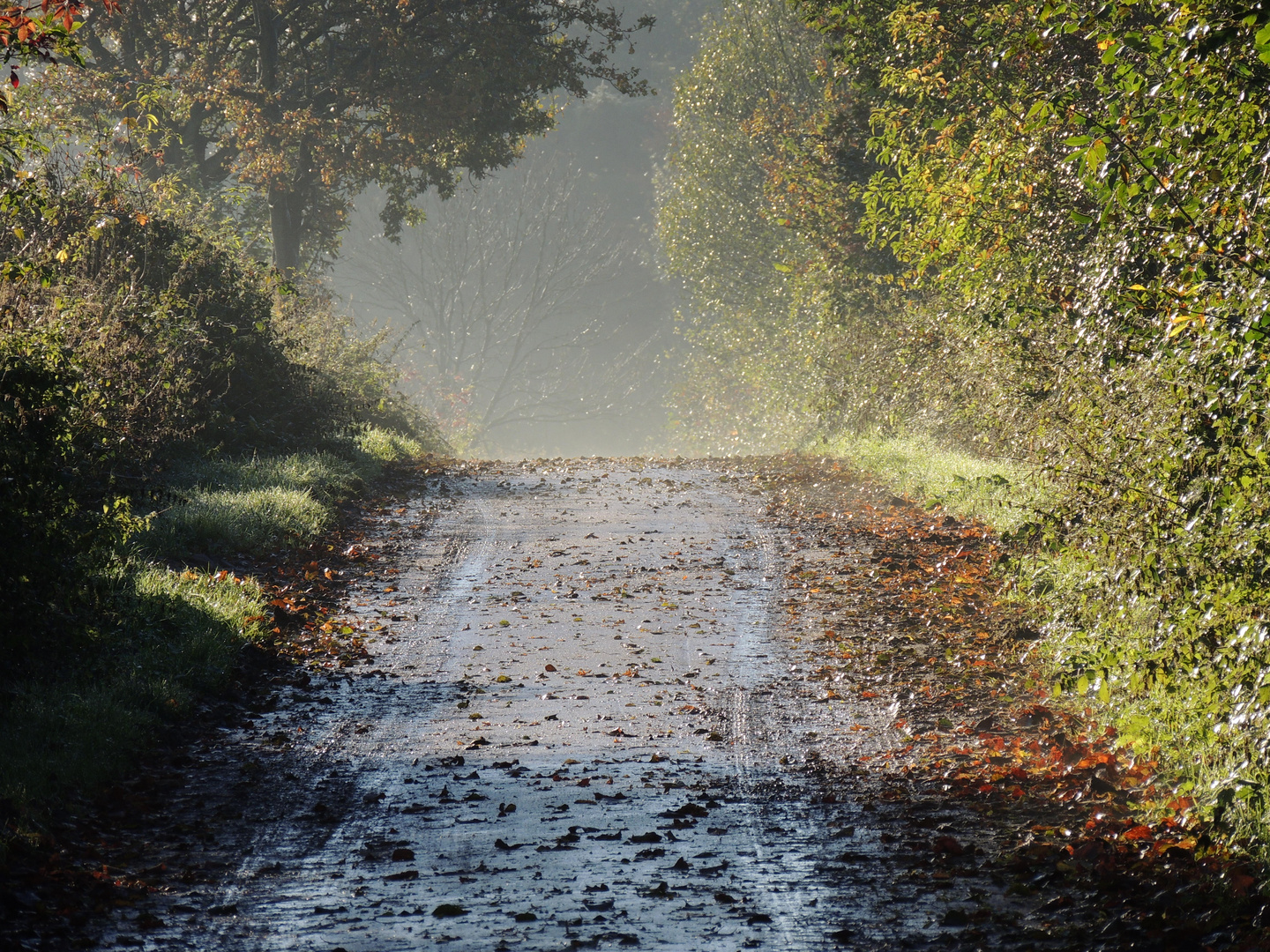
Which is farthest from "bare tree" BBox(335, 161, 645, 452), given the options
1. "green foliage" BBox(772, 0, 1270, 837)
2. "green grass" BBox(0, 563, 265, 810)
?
"green foliage" BBox(772, 0, 1270, 837)

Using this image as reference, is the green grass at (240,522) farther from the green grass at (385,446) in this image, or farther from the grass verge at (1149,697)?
the grass verge at (1149,697)

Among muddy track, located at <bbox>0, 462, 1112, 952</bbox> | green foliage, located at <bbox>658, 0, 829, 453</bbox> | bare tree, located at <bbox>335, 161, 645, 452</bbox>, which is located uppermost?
bare tree, located at <bbox>335, 161, 645, 452</bbox>

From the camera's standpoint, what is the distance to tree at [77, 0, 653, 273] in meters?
22.5

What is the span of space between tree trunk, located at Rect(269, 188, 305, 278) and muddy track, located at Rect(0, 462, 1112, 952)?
58.0 feet

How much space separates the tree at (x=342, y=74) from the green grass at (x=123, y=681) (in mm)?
15898

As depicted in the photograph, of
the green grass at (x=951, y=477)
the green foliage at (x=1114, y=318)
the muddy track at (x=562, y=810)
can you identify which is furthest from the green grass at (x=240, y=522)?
the green foliage at (x=1114, y=318)

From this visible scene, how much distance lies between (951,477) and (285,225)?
17887 mm

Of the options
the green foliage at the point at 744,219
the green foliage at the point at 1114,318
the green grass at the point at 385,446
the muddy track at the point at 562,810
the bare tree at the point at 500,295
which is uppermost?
the bare tree at the point at 500,295

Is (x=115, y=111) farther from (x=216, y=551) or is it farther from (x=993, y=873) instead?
(x=993, y=873)

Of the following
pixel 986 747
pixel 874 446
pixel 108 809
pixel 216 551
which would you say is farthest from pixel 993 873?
pixel 874 446

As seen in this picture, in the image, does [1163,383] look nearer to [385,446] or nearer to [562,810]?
[562,810]

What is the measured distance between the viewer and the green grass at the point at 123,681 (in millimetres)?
5668

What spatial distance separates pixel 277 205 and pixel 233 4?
4.32 meters

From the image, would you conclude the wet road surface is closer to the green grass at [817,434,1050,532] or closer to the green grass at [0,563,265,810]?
the green grass at [0,563,265,810]
